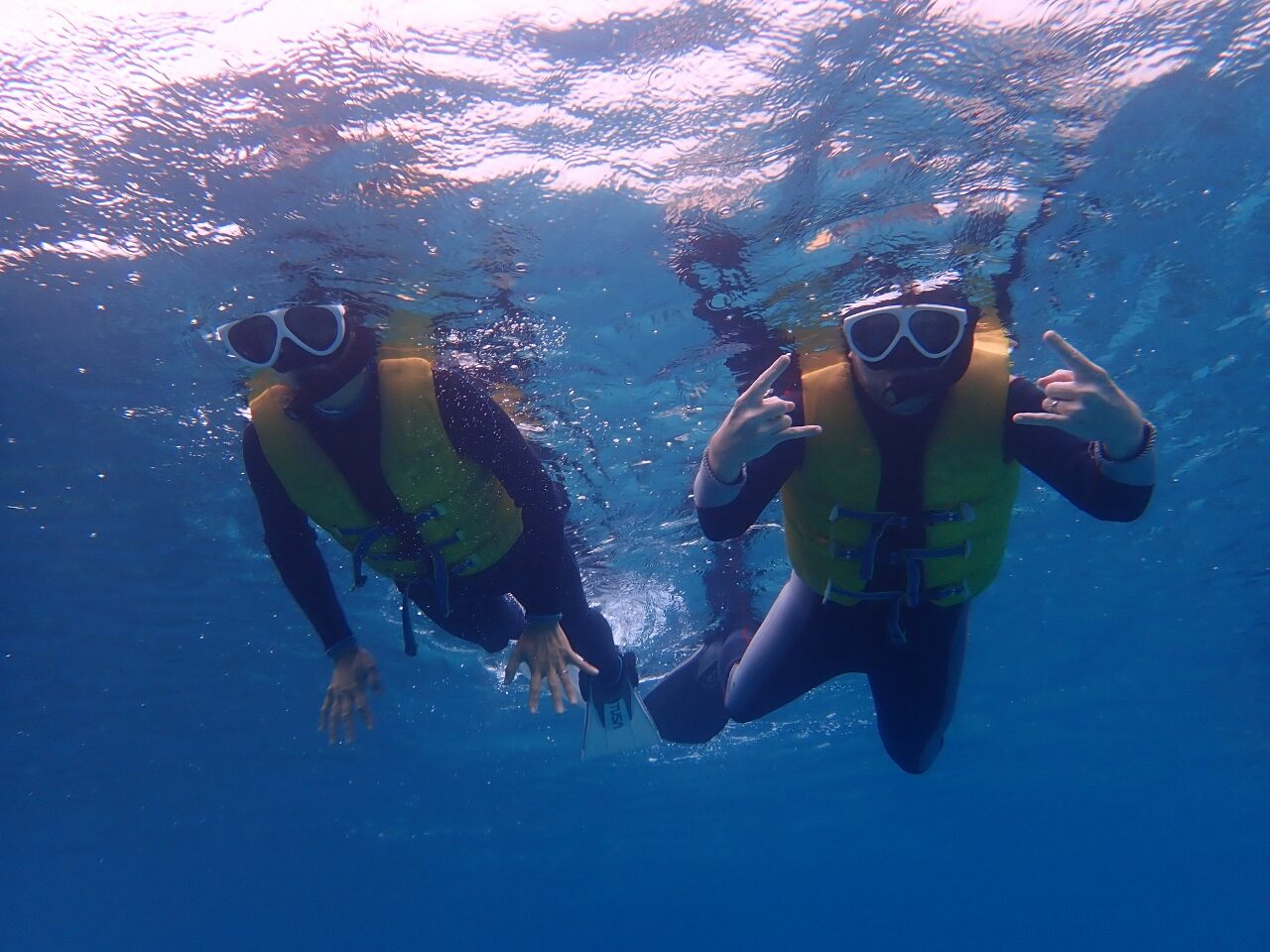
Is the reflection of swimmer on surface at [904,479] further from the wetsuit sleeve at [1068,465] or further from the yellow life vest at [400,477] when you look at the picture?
the yellow life vest at [400,477]

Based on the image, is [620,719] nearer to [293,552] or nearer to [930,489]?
[293,552]

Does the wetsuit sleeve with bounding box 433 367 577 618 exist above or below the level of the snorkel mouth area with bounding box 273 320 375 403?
below

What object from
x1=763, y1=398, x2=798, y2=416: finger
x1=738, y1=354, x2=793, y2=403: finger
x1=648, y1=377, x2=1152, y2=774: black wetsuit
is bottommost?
x1=648, y1=377, x2=1152, y2=774: black wetsuit

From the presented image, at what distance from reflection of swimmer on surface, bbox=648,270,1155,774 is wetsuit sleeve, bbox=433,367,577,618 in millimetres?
1389

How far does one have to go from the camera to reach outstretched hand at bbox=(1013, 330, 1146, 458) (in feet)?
13.0

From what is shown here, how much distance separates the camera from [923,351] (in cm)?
459

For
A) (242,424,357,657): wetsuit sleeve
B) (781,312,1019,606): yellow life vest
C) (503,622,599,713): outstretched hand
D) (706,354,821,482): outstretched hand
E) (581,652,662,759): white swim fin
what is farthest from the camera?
(581,652,662,759): white swim fin

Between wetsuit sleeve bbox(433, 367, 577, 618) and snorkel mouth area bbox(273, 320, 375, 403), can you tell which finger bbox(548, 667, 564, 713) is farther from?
snorkel mouth area bbox(273, 320, 375, 403)

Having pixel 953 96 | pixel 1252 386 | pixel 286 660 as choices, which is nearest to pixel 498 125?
pixel 953 96

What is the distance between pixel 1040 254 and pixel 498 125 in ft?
18.1

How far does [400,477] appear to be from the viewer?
19.1ft

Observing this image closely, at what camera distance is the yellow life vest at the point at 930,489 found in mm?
5043

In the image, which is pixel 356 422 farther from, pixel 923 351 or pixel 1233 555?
pixel 1233 555

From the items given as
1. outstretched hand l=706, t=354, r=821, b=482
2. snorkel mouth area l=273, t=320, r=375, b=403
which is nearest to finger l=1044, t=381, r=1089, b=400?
outstretched hand l=706, t=354, r=821, b=482
